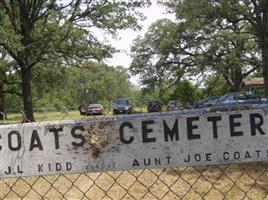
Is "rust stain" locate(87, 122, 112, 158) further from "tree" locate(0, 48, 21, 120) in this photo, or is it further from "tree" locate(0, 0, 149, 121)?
"tree" locate(0, 48, 21, 120)

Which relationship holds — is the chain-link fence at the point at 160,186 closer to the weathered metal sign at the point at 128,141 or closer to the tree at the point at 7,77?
the weathered metal sign at the point at 128,141

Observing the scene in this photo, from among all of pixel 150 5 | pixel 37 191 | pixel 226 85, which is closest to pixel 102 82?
pixel 226 85

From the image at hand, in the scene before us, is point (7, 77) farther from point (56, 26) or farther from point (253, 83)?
point (253, 83)

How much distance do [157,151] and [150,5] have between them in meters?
27.8

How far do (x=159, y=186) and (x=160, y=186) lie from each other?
0.02m

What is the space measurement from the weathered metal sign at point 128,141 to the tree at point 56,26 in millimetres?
23636

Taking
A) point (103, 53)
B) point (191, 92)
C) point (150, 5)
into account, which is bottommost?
point (191, 92)

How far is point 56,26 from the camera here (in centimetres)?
2708

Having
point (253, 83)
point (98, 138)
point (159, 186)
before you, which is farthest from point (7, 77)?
point (98, 138)

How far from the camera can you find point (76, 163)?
140 inches

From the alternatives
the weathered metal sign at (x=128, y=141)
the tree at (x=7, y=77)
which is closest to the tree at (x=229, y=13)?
the tree at (x=7, y=77)

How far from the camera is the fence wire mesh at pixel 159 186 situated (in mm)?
8109

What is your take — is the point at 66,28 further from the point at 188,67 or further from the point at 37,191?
the point at 188,67

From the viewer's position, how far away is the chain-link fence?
8.12m
